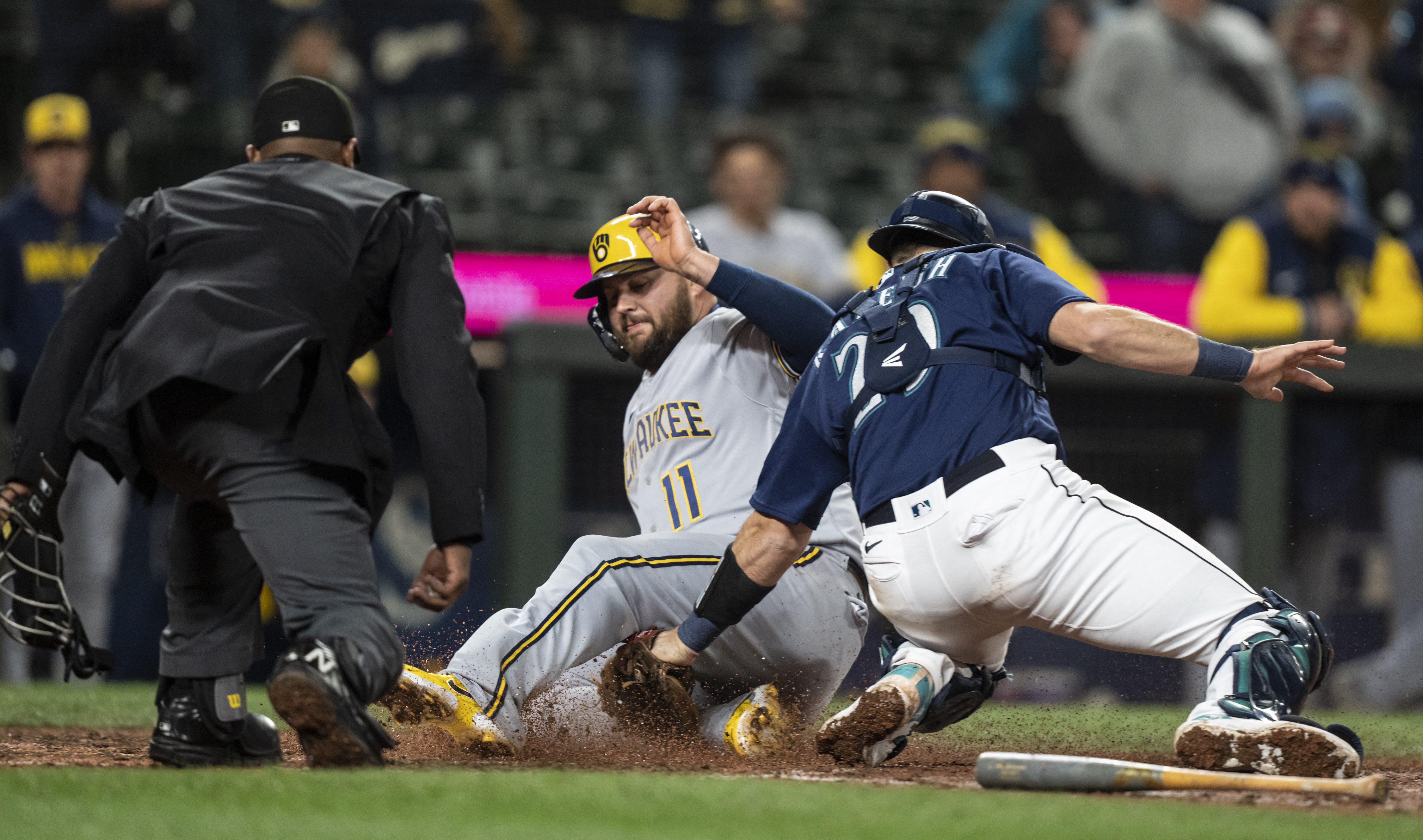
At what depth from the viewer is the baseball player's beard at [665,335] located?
13.4ft

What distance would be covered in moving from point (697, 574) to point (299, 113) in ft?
4.50

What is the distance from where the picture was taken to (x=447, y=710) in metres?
3.23

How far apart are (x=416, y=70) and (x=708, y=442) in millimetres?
5535

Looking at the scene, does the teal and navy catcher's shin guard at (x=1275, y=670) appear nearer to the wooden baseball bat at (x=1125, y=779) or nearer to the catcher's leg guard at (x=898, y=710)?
the wooden baseball bat at (x=1125, y=779)

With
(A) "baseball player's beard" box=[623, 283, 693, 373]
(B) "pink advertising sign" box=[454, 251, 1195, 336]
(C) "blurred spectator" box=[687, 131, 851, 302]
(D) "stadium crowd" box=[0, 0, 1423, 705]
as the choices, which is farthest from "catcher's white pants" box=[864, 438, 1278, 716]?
(B) "pink advertising sign" box=[454, 251, 1195, 336]

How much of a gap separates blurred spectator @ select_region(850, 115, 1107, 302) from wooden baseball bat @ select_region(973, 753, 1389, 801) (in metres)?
3.96

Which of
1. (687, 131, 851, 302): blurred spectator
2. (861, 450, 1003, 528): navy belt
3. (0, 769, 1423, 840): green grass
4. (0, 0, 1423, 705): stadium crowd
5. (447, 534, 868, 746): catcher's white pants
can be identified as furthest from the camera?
(687, 131, 851, 302): blurred spectator

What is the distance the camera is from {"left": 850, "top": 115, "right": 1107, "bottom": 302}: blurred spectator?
664 centimetres

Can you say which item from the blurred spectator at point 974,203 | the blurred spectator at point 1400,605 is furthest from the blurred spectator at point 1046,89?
the blurred spectator at point 1400,605

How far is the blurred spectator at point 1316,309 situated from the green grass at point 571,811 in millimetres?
4031

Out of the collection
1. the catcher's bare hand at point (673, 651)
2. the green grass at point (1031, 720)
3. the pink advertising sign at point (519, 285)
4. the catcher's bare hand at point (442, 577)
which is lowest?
the green grass at point (1031, 720)

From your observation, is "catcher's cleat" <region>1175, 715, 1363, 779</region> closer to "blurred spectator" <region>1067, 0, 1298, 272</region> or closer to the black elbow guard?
the black elbow guard

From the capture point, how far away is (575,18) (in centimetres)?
1095

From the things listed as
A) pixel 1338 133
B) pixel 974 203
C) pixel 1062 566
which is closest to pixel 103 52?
pixel 974 203
